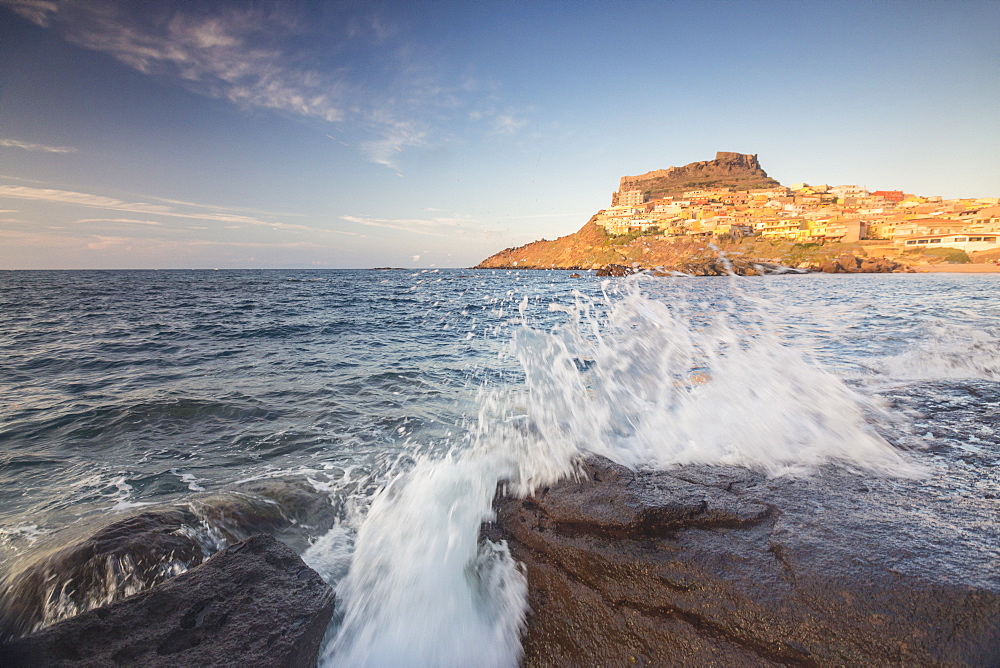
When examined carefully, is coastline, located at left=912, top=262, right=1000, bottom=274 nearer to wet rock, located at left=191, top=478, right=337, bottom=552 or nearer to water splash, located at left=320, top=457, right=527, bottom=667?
water splash, located at left=320, top=457, right=527, bottom=667

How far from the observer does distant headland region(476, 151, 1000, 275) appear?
60750 millimetres

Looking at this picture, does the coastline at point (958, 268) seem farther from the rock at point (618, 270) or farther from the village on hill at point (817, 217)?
the rock at point (618, 270)

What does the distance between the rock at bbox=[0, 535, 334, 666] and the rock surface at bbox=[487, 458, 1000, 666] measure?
1152mm

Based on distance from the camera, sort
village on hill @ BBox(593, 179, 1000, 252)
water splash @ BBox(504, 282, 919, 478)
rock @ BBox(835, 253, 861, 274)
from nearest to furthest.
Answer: water splash @ BBox(504, 282, 919, 478), rock @ BBox(835, 253, 861, 274), village on hill @ BBox(593, 179, 1000, 252)

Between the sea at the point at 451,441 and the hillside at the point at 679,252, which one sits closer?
the sea at the point at 451,441

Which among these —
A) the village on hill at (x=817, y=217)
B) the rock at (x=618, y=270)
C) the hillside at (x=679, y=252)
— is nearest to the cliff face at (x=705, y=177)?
the village on hill at (x=817, y=217)

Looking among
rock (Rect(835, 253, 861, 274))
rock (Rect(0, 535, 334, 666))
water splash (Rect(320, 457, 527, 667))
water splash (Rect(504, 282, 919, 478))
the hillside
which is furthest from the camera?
the hillside

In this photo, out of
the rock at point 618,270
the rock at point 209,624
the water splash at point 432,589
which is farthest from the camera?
the rock at point 618,270

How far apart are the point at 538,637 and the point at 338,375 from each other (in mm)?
7179

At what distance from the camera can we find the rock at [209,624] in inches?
63.5

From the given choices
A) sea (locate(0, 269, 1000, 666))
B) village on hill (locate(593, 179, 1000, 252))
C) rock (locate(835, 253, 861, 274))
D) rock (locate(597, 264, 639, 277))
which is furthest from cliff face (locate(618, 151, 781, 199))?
sea (locate(0, 269, 1000, 666))

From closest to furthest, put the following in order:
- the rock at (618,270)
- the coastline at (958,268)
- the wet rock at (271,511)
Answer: the wet rock at (271,511), the coastline at (958,268), the rock at (618,270)

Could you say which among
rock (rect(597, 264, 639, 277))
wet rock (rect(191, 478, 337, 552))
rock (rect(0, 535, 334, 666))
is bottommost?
wet rock (rect(191, 478, 337, 552))

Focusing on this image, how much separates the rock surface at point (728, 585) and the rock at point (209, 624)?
1.15 metres
